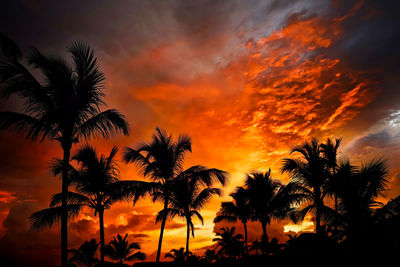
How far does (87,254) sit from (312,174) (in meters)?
26.6

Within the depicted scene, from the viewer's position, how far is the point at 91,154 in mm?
14836

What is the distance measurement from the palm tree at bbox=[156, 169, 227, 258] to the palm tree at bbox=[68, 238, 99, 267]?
1502 centimetres

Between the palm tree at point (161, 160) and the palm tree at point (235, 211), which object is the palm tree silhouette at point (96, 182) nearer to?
the palm tree at point (161, 160)

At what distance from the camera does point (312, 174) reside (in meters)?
16.5

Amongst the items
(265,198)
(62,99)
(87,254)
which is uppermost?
(62,99)

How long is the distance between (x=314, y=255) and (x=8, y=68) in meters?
12.2

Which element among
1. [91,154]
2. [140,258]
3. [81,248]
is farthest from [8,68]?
[81,248]

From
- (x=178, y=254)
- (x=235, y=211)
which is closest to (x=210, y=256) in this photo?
(x=178, y=254)

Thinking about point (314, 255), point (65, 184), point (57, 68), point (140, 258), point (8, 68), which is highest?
point (57, 68)

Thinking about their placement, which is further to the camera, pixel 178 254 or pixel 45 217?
pixel 178 254

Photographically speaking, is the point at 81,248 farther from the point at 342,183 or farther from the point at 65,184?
the point at 342,183

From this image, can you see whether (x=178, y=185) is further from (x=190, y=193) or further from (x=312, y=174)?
(x=312, y=174)

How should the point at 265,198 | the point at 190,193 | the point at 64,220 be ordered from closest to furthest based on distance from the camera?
the point at 64,220, the point at 190,193, the point at 265,198

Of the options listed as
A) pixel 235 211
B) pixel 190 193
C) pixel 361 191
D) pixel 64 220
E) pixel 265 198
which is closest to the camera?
pixel 64 220
